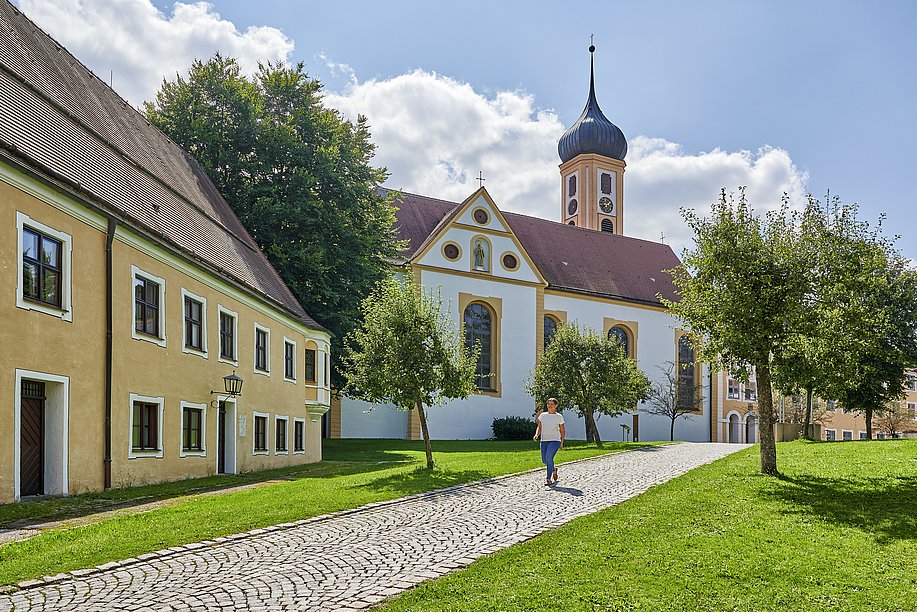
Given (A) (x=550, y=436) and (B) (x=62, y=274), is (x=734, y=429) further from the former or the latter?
(B) (x=62, y=274)

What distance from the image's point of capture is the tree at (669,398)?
61.2m

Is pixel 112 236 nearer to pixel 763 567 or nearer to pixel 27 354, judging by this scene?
pixel 27 354

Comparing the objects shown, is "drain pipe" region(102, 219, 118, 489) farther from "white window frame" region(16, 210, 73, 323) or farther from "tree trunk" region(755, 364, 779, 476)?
"tree trunk" region(755, 364, 779, 476)

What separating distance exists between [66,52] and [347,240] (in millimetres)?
14043

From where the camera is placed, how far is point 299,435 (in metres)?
30.3

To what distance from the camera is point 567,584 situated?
841cm

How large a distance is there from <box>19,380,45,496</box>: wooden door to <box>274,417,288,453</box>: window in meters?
12.0

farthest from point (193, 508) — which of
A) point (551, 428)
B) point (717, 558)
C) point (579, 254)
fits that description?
point (579, 254)

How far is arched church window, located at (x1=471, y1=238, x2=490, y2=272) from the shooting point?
2119 inches

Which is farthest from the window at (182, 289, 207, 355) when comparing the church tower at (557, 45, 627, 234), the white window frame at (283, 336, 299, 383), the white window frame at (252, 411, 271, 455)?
the church tower at (557, 45, 627, 234)

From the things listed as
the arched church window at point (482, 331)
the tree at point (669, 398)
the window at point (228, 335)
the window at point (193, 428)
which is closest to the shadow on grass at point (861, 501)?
the window at point (193, 428)

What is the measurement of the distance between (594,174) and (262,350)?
184ft

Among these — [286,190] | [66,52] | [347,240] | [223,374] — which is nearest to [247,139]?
[286,190]

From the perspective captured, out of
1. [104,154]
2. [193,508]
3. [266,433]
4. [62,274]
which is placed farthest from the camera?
[266,433]
